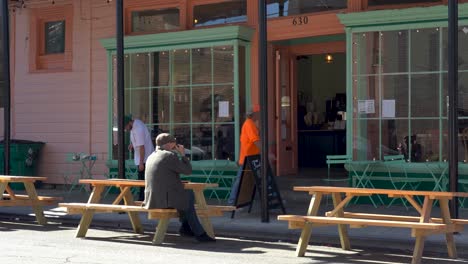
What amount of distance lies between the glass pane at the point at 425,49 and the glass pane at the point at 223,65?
3.56 m

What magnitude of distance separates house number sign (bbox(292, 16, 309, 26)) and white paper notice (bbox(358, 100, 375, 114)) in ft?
6.57

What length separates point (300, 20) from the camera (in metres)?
14.2

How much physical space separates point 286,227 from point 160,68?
566cm

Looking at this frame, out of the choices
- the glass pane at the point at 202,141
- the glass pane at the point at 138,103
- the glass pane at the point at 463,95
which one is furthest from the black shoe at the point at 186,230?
the glass pane at the point at 138,103

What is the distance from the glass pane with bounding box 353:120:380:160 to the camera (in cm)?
1325

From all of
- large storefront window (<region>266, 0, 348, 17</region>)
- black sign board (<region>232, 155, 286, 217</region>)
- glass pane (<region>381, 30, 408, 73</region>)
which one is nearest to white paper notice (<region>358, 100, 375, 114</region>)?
glass pane (<region>381, 30, 408, 73</region>)

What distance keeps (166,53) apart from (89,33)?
7.49 feet

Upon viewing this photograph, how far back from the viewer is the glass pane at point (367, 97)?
13.2m

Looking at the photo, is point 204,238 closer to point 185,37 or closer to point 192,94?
point 192,94

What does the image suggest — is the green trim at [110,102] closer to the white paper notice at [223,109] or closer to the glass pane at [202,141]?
the glass pane at [202,141]

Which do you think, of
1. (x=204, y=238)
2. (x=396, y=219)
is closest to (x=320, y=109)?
(x=204, y=238)

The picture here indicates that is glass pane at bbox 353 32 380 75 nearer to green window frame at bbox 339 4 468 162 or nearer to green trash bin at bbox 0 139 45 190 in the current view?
green window frame at bbox 339 4 468 162

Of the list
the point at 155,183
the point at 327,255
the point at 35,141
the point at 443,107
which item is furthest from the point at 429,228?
the point at 35,141

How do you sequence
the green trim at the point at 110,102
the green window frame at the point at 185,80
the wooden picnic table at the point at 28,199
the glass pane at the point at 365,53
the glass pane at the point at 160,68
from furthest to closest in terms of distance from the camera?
the green trim at the point at 110,102 < the glass pane at the point at 160,68 < the green window frame at the point at 185,80 < the glass pane at the point at 365,53 < the wooden picnic table at the point at 28,199
